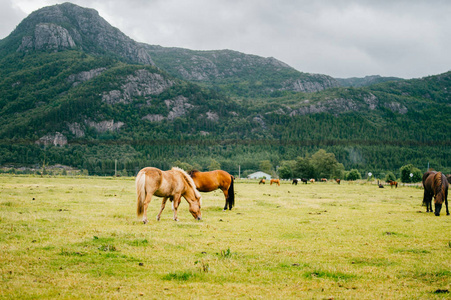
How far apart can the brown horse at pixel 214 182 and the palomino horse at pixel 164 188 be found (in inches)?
128

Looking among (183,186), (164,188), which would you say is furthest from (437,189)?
(164,188)

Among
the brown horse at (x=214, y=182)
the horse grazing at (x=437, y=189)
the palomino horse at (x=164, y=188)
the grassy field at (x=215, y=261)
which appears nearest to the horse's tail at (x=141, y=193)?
the palomino horse at (x=164, y=188)

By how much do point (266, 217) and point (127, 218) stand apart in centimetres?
674

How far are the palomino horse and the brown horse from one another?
3.26 m

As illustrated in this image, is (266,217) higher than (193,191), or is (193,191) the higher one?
(193,191)

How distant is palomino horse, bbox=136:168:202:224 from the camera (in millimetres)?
13633

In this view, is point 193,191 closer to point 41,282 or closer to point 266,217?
point 266,217

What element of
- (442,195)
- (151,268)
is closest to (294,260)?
(151,268)

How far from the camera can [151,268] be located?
7.31 meters

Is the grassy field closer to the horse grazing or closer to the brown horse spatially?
the horse grazing

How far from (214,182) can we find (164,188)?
18.7 ft

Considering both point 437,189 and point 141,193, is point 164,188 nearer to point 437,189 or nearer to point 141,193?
point 141,193

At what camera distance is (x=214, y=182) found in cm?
1991

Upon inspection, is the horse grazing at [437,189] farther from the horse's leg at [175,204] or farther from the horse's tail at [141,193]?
the horse's tail at [141,193]
